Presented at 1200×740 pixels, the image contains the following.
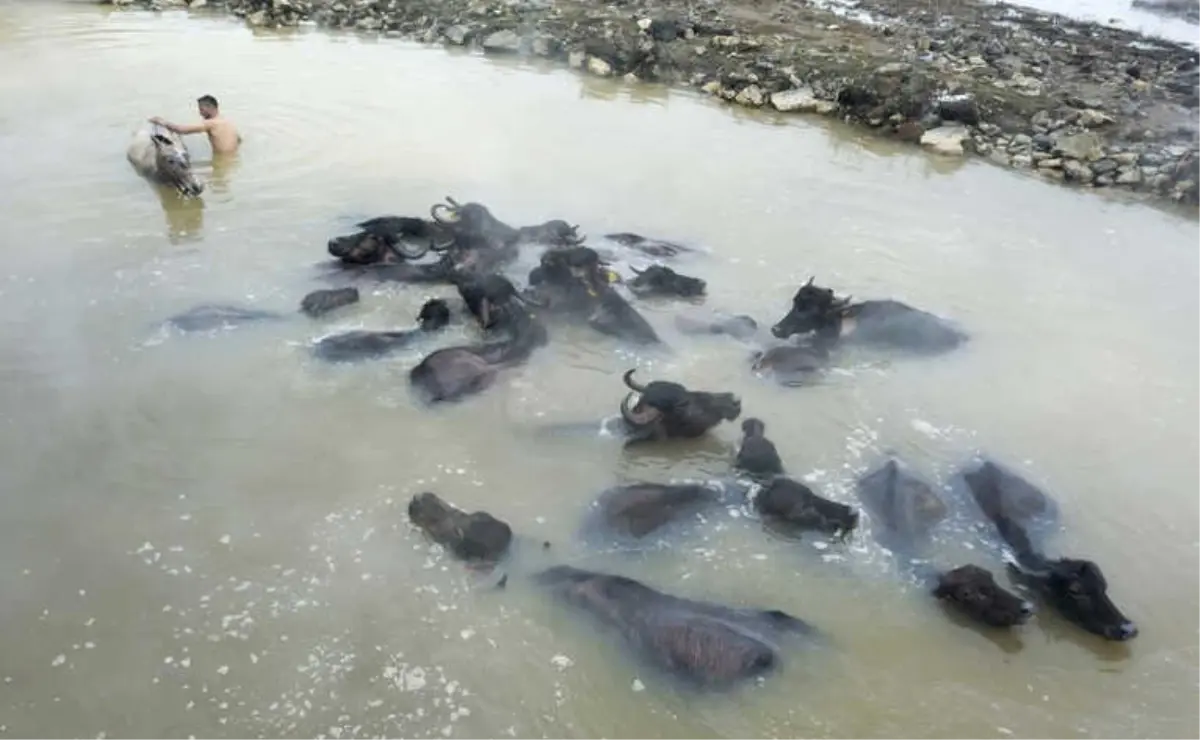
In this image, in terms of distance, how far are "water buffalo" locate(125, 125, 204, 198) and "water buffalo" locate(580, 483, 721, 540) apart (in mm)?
6719

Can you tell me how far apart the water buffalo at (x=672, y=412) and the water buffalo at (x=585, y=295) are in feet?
4.33

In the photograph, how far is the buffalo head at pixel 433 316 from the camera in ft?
26.6

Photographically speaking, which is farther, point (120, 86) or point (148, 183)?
point (120, 86)

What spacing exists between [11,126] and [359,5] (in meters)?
7.54

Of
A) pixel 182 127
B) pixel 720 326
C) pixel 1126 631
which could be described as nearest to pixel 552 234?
pixel 720 326

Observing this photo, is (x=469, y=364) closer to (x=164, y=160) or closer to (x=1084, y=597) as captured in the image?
(x=1084, y=597)

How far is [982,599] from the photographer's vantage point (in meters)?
5.39

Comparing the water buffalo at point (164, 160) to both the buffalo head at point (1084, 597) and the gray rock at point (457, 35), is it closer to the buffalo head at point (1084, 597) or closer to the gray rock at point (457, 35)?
the gray rock at point (457, 35)

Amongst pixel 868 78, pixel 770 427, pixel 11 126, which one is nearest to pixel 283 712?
pixel 770 427

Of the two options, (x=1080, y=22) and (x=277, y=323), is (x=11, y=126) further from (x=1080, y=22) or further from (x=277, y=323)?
(x=1080, y=22)

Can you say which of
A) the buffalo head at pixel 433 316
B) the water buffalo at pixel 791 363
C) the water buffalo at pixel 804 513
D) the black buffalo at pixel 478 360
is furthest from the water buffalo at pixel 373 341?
the water buffalo at pixel 804 513

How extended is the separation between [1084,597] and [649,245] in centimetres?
548

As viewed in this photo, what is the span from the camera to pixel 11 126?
1198cm

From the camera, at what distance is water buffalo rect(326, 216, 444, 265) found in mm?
8906
